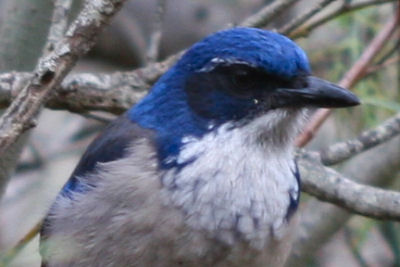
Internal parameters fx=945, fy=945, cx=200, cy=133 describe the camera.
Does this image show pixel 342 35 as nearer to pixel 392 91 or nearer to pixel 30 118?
pixel 392 91

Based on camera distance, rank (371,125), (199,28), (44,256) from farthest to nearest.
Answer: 1. (199,28)
2. (371,125)
3. (44,256)

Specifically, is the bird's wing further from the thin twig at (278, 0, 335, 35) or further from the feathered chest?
the thin twig at (278, 0, 335, 35)

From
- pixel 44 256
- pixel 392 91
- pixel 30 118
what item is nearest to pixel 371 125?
pixel 392 91

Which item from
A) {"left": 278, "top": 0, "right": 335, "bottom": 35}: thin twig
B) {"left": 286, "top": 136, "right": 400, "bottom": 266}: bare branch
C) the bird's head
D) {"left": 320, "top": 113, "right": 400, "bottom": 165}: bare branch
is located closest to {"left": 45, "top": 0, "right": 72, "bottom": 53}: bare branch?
the bird's head

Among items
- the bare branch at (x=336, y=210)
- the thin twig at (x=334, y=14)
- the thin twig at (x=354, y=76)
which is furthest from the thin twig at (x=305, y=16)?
the bare branch at (x=336, y=210)

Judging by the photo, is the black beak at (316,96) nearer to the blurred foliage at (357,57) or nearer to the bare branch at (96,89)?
the bare branch at (96,89)

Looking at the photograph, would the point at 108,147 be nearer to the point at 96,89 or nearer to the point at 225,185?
the point at 96,89
